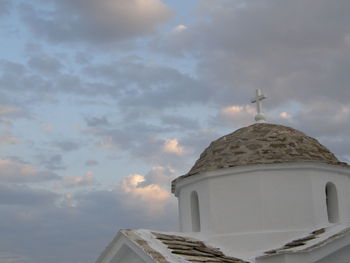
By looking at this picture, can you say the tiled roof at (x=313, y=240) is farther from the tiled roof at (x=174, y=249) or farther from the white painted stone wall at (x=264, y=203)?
the tiled roof at (x=174, y=249)

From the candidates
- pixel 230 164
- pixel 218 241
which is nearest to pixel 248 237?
pixel 218 241

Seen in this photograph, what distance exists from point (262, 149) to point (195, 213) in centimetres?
255

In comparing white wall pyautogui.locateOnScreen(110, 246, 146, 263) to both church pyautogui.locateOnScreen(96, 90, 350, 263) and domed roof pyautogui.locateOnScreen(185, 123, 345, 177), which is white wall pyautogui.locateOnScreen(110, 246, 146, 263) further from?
domed roof pyautogui.locateOnScreen(185, 123, 345, 177)

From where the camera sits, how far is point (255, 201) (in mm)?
14375

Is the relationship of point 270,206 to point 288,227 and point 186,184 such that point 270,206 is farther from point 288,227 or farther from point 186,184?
point 186,184

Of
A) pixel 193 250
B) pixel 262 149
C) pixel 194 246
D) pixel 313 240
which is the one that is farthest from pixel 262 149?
pixel 193 250

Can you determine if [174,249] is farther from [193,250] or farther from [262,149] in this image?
[262,149]

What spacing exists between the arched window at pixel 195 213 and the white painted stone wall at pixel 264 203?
20.8 inches

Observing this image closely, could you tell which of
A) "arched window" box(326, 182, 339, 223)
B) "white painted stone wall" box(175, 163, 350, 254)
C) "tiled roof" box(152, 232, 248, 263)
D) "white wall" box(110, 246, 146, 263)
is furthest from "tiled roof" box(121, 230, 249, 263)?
"arched window" box(326, 182, 339, 223)

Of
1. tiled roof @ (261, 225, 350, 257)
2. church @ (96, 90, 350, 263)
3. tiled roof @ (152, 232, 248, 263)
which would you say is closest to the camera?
tiled roof @ (261, 225, 350, 257)

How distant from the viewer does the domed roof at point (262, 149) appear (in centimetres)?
1466

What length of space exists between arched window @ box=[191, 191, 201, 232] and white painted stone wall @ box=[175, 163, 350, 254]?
1.73 ft

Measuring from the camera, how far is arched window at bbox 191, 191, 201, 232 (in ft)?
50.9

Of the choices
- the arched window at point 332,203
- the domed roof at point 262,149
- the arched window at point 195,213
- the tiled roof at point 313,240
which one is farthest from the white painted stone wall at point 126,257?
the arched window at point 332,203
